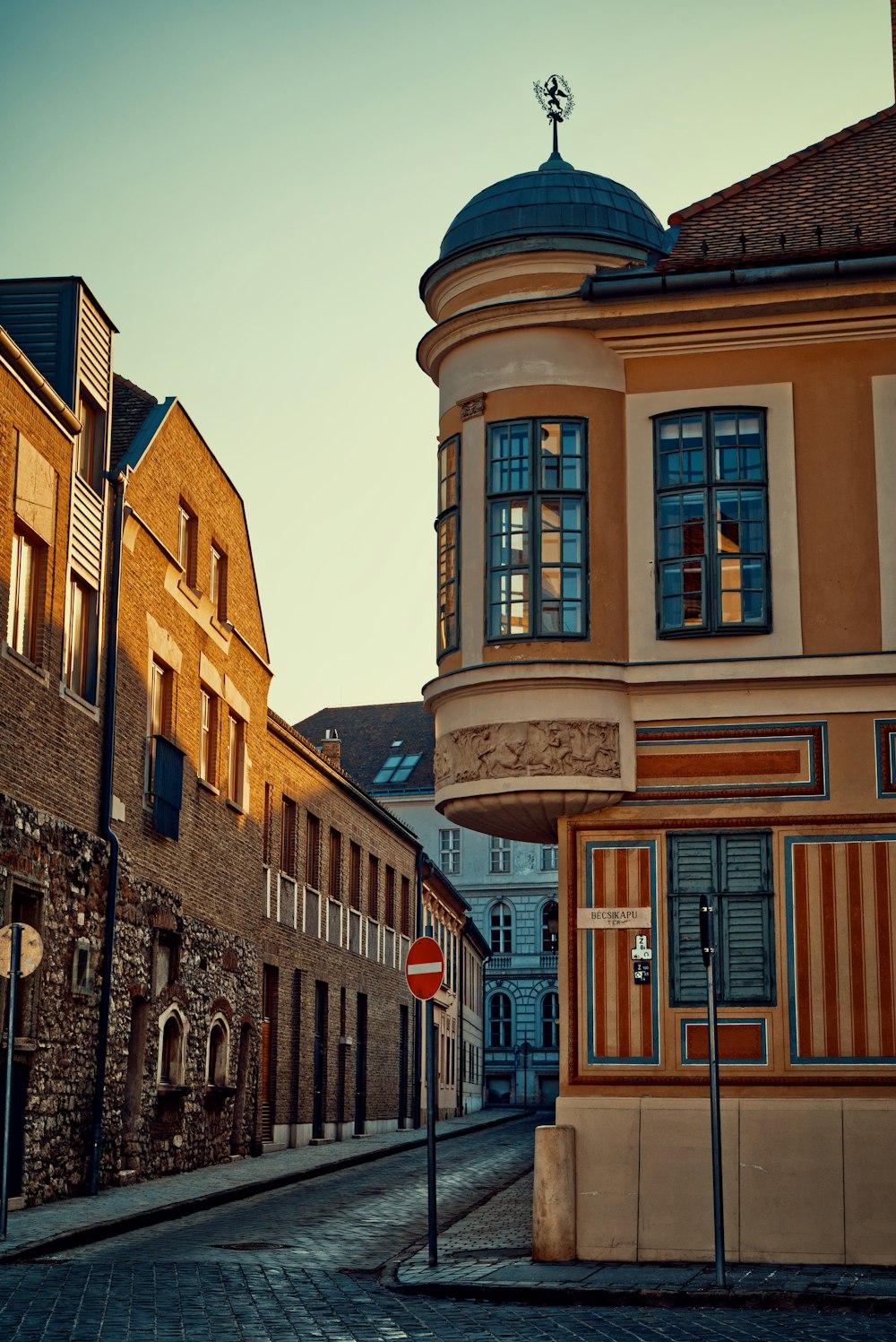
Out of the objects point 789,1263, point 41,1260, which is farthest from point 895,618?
point 41,1260

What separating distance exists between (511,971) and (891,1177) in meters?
63.1

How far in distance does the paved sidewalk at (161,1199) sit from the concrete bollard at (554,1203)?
443 cm

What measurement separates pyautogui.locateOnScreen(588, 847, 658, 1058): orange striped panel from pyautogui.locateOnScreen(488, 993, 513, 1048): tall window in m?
62.1

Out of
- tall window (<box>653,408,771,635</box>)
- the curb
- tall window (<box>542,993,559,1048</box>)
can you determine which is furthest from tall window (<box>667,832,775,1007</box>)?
tall window (<box>542,993,559,1048</box>)

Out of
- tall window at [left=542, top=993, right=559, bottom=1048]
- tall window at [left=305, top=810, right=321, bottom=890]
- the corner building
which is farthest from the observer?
tall window at [left=542, top=993, right=559, bottom=1048]

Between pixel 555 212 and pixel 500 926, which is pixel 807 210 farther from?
pixel 500 926

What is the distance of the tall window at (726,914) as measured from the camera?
14.4 meters

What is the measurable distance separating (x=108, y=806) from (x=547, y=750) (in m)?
8.72

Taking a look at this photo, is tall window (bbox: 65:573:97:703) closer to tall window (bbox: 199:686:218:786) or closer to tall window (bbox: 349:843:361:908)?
tall window (bbox: 199:686:218:786)

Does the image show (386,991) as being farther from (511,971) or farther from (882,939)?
(511,971)

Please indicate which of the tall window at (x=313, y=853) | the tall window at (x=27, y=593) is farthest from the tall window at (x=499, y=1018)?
the tall window at (x=27, y=593)

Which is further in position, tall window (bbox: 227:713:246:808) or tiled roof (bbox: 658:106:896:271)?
tall window (bbox: 227:713:246:808)

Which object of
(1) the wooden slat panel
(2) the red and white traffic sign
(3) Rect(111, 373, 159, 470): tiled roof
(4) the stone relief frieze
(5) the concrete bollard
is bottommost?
(5) the concrete bollard

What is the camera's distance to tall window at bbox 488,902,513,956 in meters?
77.4
